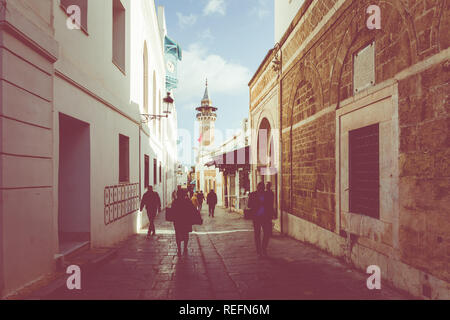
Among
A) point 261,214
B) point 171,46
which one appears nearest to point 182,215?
point 261,214

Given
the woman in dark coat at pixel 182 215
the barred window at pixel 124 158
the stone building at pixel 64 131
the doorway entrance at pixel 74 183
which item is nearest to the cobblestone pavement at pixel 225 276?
the woman in dark coat at pixel 182 215

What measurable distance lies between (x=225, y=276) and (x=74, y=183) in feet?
12.2

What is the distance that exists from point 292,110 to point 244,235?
13.3 feet

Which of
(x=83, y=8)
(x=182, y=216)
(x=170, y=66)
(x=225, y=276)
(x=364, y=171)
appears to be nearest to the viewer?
(x=225, y=276)

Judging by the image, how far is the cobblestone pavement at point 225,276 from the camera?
4523 millimetres

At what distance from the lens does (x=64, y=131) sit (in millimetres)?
7020

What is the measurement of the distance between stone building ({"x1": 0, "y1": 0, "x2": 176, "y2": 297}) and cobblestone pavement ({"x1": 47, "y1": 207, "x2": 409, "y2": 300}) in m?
0.84

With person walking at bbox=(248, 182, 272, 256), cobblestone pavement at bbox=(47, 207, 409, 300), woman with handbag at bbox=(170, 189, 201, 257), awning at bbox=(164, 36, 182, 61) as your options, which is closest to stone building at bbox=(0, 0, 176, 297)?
cobblestone pavement at bbox=(47, 207, 409, 300)

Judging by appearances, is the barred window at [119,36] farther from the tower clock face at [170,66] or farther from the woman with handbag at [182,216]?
the tower clock face at [170,66]

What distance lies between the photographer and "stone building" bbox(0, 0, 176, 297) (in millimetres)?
4051

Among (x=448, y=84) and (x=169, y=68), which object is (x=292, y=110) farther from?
(x=169, y=68)

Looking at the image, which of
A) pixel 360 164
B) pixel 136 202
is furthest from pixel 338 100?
pixel 136 202

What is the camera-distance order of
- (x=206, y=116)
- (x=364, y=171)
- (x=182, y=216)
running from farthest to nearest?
1. (x=206, y=116)
2. (x=182, y=216)
3. (x=364, y=171)

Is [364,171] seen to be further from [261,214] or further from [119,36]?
[119,36]
